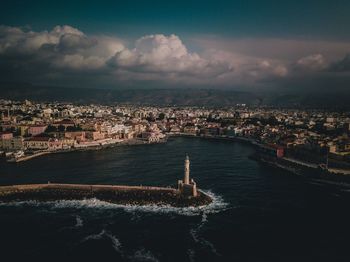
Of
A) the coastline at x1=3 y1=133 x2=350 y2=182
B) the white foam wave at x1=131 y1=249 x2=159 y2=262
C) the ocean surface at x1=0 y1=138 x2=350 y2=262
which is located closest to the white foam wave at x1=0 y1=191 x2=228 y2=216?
the ocean surface at x1=0 y1=138 x2=350 y2=262

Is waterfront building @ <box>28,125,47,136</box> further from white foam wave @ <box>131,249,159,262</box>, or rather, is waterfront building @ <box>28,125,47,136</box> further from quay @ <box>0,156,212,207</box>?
white foam wave @ <box>131,249,159,262</box>

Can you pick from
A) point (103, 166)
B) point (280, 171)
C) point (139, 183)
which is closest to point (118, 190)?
point (139, 183)

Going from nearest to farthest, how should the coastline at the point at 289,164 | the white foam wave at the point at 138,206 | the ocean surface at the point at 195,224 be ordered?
the ocean surface at the point at 195,224, the white foam wave at the point at 138,206, the coastline at the point at 289,164

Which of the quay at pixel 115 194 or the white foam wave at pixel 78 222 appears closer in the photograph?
the white foam wave at pixel 78 222

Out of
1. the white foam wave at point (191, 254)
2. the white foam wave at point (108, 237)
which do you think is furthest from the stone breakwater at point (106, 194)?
the white foam wave at point (191, 254)

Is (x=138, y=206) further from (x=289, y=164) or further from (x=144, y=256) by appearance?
(x=289, y=164)

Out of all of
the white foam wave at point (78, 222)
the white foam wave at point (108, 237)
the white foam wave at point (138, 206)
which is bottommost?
the white foam wave at point (108, 237)

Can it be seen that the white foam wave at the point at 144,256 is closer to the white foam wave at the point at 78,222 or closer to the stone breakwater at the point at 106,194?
the white foam wave at the point at 78,222

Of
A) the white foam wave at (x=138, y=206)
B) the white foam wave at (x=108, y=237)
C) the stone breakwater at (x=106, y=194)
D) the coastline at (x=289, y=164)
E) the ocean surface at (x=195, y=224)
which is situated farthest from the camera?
the coastline at (x=289, y=164)

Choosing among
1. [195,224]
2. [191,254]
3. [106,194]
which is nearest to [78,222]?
[106,194]
